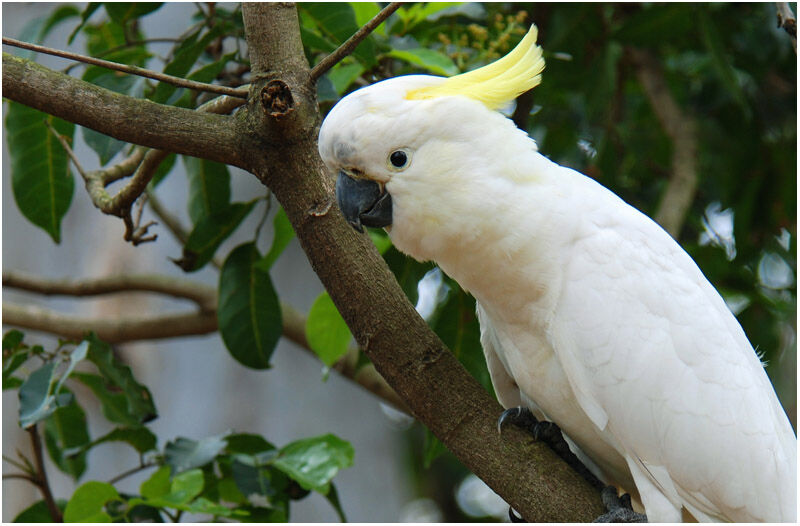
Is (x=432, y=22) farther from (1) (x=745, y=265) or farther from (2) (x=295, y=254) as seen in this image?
(2) (x=295, y=254)

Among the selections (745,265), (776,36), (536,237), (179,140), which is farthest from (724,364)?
(776,36)

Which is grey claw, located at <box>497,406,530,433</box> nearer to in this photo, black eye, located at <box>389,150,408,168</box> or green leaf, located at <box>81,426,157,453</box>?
black eye, located at <box>389,150,408,168</box>

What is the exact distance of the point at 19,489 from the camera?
16.6ft

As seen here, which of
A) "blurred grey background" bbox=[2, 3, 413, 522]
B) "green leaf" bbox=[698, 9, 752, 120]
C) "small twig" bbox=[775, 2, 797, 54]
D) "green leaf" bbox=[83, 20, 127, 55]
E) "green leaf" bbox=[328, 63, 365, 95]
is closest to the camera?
"small twig" bbox=[775, 2, 797, 54]

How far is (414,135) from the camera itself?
162 cm

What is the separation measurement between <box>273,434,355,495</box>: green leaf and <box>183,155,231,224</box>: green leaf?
0.69 metres

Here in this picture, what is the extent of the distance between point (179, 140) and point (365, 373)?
1.27 m

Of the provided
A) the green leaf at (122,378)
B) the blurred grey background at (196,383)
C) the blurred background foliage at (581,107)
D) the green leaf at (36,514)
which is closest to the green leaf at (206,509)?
the green leaf at (122,378)

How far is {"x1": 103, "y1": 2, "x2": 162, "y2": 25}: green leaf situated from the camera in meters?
2.31

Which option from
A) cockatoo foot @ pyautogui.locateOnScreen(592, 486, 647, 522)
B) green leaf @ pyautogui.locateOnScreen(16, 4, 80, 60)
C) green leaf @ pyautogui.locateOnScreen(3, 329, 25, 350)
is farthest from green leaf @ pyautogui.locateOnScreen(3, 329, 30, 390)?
cockatoo foot @ pyautogui.locateOnScreen(592, 486, 647, 522)

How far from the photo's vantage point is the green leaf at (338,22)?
2074 mm

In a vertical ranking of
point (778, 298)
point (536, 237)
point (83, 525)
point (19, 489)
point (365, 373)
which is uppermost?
point (536, 237)

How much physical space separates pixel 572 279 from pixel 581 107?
6.99 feet

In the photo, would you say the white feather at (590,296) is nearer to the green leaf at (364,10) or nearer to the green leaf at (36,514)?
the green leaf at (364,10)
